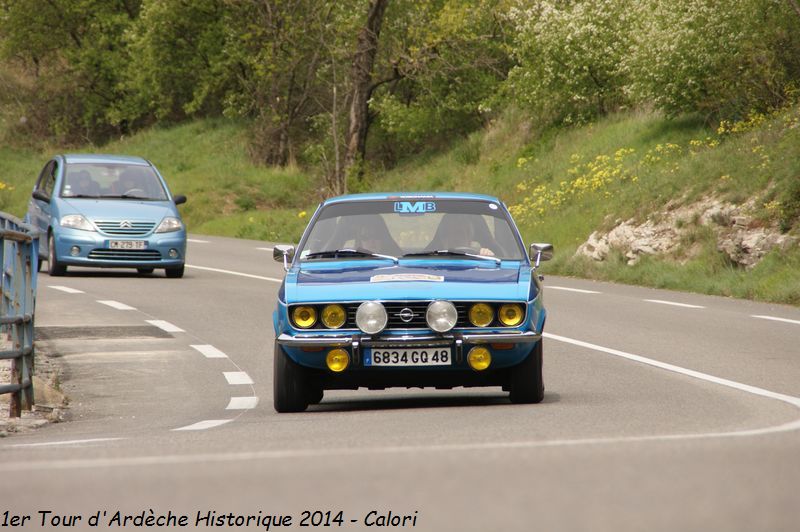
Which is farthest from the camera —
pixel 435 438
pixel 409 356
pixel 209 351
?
pixel 209 351

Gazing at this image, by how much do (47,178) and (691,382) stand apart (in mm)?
16201

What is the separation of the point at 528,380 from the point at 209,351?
5591 mm

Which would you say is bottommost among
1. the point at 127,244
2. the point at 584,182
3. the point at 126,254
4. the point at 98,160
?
the point at 126,254

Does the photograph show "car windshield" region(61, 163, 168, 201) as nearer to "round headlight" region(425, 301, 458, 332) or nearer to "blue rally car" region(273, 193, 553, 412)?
"blue rally car" region(273, 193, 553, 412)

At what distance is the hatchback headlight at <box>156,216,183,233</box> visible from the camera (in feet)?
80.5

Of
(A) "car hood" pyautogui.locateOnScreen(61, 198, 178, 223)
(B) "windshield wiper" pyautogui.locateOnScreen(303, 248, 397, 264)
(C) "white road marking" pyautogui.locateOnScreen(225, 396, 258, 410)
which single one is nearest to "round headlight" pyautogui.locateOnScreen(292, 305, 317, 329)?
(B) "windshield wiper" pyautogui.locateOnScreen(303, 248, 397, 264)

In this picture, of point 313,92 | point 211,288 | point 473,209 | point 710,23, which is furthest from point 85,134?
point 473,209

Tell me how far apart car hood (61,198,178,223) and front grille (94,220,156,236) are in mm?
92

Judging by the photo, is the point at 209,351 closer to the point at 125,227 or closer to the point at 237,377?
the point at 237,377

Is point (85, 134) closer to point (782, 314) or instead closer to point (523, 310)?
point (782, 314)

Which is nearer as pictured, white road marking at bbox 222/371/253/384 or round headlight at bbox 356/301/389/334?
round headlight at bbox 356/301/389/334

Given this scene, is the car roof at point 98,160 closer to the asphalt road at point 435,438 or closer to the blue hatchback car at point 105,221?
the blue hatchback car at point 105,221

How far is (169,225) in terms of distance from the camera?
24.7m

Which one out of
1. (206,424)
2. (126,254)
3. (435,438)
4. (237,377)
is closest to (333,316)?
(206,424)
